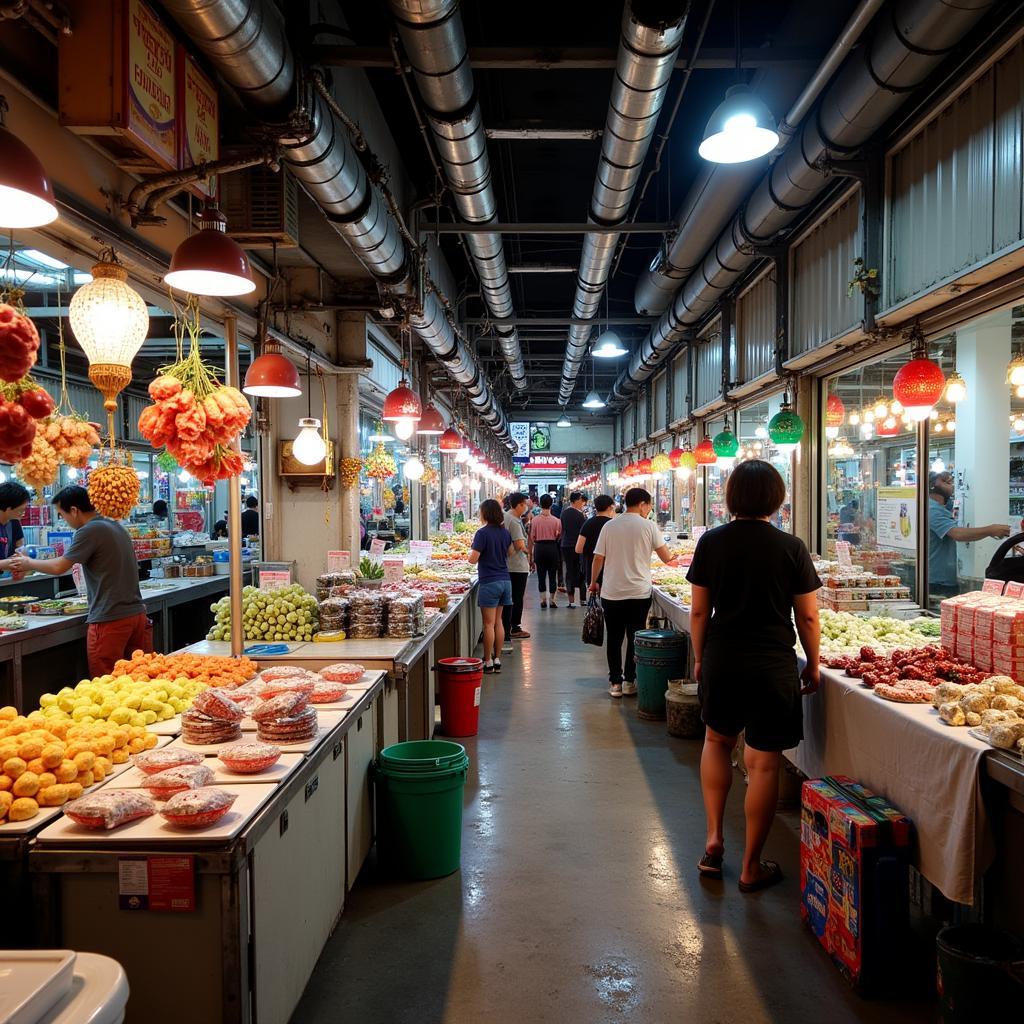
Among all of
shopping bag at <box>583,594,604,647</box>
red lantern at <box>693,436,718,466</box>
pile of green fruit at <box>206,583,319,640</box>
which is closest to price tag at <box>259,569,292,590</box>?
pile of green fruit at <box>206,583,319,640</box>

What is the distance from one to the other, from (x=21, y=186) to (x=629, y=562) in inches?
240

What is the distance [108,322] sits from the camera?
11.0 feet

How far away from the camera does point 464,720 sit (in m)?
6.84

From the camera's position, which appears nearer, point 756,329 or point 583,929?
point 583,929

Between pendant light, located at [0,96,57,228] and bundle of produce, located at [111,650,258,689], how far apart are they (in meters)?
2.46

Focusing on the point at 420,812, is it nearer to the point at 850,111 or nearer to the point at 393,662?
the point at 393,662

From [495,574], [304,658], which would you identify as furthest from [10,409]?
[495,574]

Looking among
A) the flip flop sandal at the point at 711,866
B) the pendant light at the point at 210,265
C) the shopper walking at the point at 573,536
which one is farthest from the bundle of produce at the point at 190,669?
the shopper walking at the point at 573,536

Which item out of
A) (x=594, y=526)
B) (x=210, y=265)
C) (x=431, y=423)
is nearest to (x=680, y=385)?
(x=594, y=526)

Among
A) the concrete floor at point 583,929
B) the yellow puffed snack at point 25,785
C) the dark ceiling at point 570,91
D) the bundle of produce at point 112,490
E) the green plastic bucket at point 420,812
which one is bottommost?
the concrete floor at point 583,929

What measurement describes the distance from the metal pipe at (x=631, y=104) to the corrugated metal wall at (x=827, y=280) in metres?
1.86

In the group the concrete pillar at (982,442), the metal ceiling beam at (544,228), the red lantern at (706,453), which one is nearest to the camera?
the concrete pillar at (982,442)

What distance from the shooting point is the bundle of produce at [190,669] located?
426cm

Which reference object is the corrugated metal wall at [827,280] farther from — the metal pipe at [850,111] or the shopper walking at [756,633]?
the shopper walking at [756,633]
